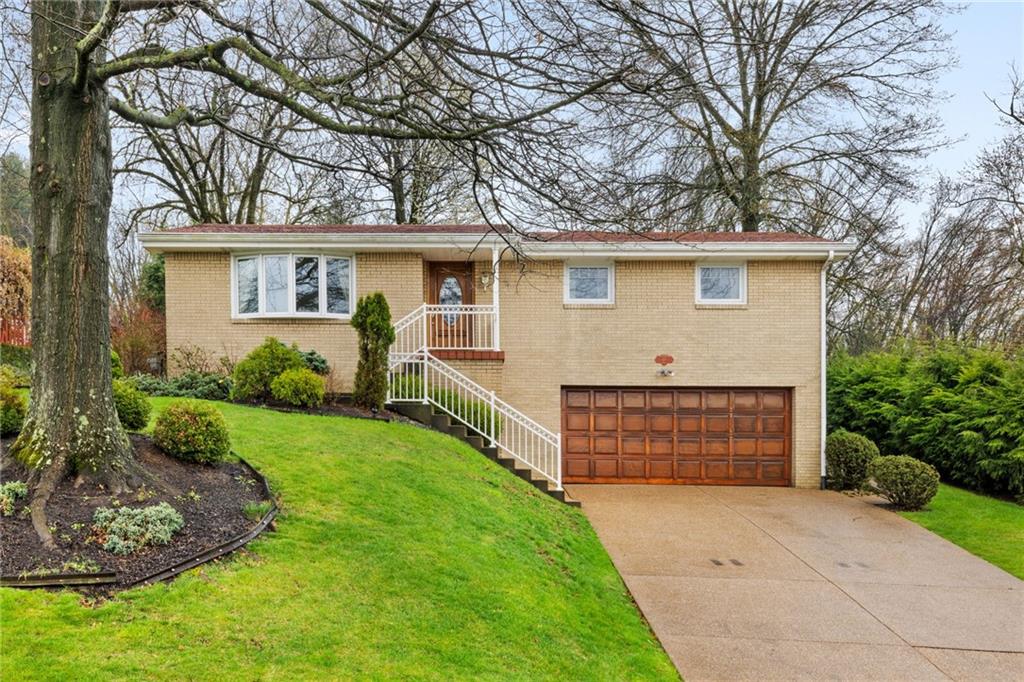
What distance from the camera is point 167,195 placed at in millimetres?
18672

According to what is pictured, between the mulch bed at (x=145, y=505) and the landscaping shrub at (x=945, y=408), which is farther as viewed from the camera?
the landscaping shrub at (x=945, y=408)

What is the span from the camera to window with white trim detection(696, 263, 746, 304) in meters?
11.8

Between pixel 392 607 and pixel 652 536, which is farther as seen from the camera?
pixel 652 536

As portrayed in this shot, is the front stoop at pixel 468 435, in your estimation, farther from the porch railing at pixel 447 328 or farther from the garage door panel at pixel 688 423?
the garage door panel at pixel 688 423

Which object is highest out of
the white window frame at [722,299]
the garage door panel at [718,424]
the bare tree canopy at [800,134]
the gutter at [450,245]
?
the bare tree canopy at [800,134]

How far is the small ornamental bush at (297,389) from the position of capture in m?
9.38

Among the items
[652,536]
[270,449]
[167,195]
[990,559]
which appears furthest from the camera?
[167,195]

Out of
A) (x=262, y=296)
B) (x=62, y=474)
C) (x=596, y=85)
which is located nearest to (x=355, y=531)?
(x=62, y=474)

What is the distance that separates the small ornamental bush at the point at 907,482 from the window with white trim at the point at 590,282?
19.8 ft

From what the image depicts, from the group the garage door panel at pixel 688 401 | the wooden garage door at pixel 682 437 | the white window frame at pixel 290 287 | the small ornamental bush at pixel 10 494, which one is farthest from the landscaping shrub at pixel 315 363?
the garage door panel at pixel 688 401

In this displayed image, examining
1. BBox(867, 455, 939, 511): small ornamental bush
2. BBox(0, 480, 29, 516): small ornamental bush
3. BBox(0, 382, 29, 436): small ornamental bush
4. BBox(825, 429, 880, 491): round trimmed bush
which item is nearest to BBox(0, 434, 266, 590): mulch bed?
BBox(0, 480, 29, 516): small ornamental bush

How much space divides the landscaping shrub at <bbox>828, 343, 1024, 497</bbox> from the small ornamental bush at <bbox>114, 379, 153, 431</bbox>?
12.9 m

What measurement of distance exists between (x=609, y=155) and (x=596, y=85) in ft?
8.18

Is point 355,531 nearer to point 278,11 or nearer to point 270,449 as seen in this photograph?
point 270,449
